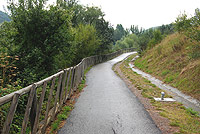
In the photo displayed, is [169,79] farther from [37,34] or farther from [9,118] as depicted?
[9,118]

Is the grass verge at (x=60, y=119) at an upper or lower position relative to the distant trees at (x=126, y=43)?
lower

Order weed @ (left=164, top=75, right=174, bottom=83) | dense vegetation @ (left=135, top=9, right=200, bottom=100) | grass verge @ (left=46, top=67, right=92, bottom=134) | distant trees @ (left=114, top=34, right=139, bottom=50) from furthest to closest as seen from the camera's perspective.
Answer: distant trees @ (left=114, top=34, right=139, bottom=50)
weed @ (left=164, top=75, right=174, bottom=83)
dense vegetation @ (left=135, top=9, right=200, bottom=100)
grass verge @ (left=46, top=67, right=92, bottom=134)

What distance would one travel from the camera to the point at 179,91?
9.62 metres

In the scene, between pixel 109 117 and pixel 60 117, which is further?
pixel 109 117

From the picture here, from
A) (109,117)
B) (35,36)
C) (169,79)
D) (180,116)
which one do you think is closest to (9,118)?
(109,117)

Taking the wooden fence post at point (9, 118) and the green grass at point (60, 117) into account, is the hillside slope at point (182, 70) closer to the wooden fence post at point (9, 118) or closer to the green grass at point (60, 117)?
the green grass at point (60, 117)

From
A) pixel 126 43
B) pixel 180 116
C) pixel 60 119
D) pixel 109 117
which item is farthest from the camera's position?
pixel 126 43

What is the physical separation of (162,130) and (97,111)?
242cm

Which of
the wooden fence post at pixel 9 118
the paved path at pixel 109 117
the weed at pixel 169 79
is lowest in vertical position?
the weed at pixel 169 79

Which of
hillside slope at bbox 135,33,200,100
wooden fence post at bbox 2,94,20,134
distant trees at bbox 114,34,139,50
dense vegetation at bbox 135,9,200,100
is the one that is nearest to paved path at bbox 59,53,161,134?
wooden fence post at bbox 2,94,20,134

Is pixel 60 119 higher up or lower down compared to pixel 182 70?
higher up

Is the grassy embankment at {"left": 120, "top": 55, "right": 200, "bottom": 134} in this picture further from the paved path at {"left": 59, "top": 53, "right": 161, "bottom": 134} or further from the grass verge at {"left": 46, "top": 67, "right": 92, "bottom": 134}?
the grass verge at {"left": 46, "top": 67, "right": 92, "bottom": 134}

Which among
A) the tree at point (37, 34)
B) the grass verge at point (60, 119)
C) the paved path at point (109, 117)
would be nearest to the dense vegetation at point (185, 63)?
the paved path at point (109, 117)

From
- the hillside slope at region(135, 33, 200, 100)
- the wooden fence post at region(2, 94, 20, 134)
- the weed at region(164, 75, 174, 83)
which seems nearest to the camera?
the wooden fence post at region(2, 94, 20, 134)
